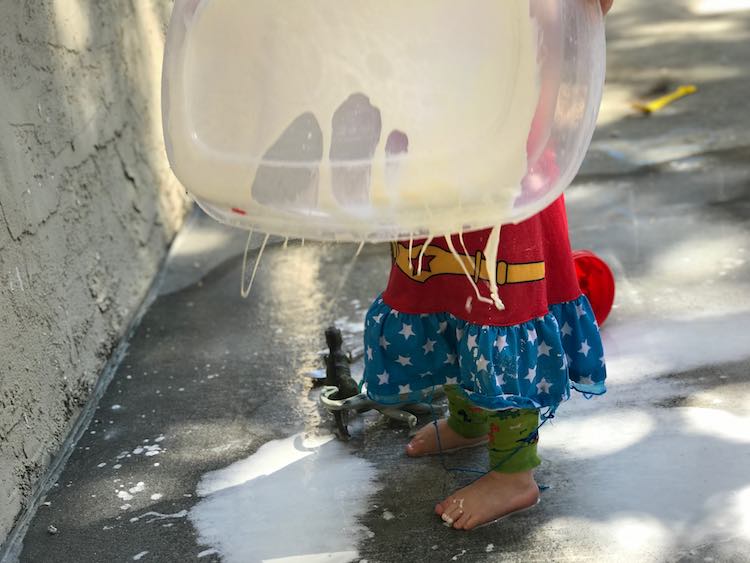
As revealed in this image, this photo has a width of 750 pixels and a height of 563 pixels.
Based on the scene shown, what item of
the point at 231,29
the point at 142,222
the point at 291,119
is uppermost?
the point at 231,29

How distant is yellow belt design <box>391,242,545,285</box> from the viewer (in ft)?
6.19

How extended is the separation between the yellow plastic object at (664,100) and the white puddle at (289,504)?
258cm

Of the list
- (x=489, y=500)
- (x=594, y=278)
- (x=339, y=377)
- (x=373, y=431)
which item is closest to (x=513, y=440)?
(x=489, y=500)

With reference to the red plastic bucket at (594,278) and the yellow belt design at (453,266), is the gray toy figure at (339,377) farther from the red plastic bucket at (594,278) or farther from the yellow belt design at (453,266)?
the red plastic bucket at (594,278)

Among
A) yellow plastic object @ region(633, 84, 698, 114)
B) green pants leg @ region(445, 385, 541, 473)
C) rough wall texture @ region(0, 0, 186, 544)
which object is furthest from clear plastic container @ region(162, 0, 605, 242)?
yellow plastic object @ region(633, 84, 698, 114)

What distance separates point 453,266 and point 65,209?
1198mm

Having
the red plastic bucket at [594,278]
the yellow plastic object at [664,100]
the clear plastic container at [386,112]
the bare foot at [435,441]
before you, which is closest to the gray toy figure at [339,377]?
the bare foot at [435,441]

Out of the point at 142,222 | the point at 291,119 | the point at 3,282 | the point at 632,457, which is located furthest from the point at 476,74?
the point at 142,222

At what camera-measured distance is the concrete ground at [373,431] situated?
198cm

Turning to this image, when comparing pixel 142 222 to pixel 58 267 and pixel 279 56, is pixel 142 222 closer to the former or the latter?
pixel 58 267

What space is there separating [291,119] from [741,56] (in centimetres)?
391

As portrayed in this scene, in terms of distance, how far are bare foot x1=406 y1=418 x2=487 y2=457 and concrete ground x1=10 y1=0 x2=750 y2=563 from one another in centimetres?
3

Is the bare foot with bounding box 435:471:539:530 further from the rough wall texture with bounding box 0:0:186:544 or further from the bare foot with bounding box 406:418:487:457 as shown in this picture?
the rough wall texture with bounding box 0:0:186:544

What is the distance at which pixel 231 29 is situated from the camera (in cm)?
153
